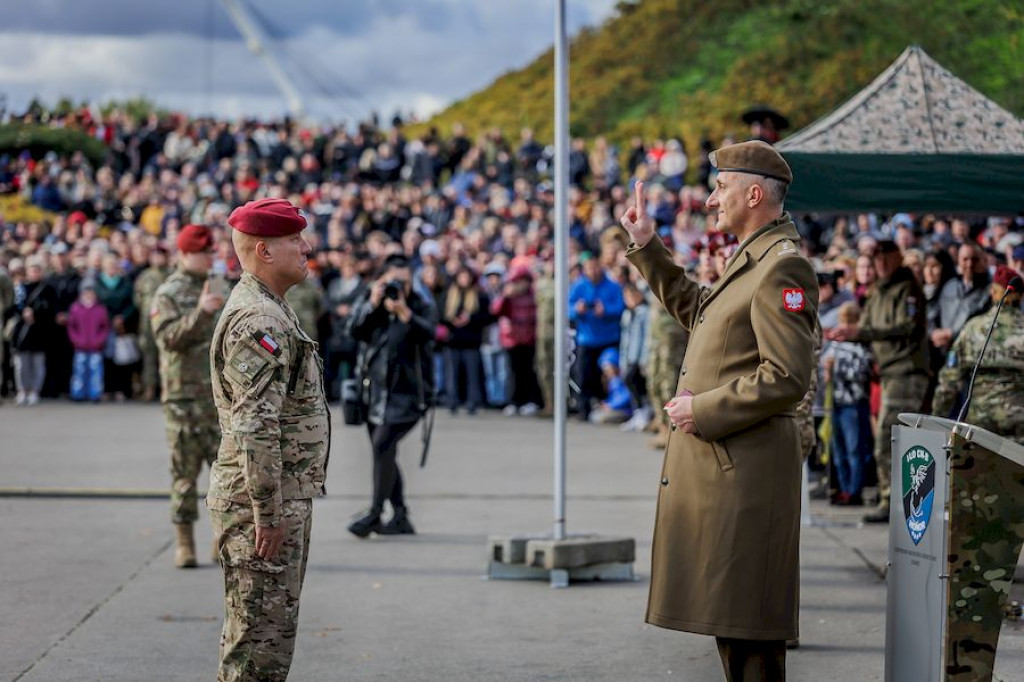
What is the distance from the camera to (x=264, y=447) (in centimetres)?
530

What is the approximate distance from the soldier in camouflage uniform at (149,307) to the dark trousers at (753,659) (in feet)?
52.6

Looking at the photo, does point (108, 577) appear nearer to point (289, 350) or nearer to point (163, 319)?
point (163, 319)

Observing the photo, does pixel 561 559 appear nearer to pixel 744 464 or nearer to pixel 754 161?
pixel 744 464

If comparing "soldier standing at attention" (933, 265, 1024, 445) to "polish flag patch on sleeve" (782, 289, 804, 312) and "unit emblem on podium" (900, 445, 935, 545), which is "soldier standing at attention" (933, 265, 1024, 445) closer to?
"unit emblem on podium" (900, 445, 935, 545)

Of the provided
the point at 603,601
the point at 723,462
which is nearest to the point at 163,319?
the point at 603,601

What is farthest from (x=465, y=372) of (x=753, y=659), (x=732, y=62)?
(x=732, y=62)

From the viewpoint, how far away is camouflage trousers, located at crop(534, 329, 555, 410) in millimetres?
19078

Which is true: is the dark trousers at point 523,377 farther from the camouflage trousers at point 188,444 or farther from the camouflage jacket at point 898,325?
the camouflage trousers at point 188,444

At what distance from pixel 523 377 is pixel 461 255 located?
193 cm

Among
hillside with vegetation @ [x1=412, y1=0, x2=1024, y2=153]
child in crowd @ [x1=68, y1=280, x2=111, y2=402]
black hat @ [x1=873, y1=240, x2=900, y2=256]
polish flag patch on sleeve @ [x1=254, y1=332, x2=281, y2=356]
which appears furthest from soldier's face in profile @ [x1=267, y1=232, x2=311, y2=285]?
child in crowd @ [x1=68, y1=280, x2=111, y2=402]

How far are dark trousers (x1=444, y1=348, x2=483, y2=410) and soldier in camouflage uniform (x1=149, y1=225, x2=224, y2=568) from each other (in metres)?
10.4

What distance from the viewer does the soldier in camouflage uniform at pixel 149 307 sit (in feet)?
67.4

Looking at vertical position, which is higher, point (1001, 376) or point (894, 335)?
point (894, 335)

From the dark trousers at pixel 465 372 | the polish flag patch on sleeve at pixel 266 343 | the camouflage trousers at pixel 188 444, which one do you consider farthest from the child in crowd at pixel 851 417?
the dark trousers at pixel 465 372
